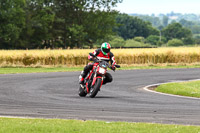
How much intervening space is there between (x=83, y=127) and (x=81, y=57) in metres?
27.6

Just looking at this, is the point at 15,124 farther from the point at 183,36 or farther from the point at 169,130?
the point at 183,36

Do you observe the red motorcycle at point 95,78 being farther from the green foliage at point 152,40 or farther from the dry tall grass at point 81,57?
the green foliage at point 152,40

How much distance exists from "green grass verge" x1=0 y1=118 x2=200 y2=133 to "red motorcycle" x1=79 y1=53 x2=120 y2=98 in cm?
538

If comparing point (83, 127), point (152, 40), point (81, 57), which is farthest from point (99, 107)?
point (152, 40)

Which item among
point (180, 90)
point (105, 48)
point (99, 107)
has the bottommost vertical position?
point (180, 90)

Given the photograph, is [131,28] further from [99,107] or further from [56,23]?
[99,107]

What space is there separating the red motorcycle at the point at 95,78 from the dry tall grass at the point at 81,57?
65.4ft

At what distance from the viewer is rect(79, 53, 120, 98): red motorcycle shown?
15148 millimetres

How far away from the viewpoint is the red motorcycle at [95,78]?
49.7ft

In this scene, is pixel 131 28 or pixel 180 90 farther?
pixel 131 28

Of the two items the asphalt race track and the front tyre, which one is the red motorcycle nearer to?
the front tyre

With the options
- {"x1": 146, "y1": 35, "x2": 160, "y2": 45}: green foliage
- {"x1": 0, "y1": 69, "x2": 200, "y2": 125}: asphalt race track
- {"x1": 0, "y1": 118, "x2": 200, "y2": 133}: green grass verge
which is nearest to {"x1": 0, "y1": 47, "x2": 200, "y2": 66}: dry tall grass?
{"x1": 0, "y1": 69, "x2": 200, "y2": 125}: asphalt race track

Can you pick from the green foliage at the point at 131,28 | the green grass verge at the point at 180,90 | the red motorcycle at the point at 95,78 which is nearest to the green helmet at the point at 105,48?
the red motorcycle at the point at 95,78

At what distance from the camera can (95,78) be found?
A: 15305 millimetres
